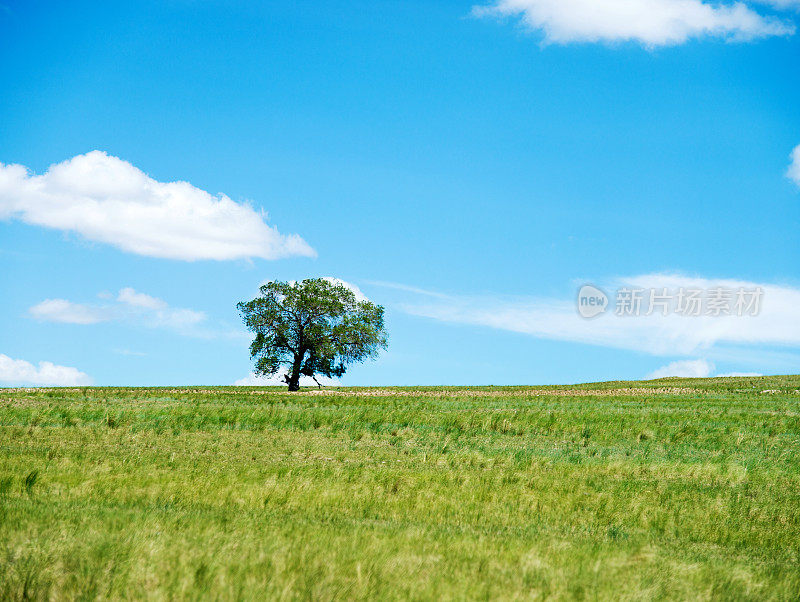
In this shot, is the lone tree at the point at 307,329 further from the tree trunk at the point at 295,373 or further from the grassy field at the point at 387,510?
the grassy field at the point at 387,510

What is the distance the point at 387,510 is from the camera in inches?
415

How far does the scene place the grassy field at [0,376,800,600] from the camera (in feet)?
20.2

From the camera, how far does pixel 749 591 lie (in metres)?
6.75

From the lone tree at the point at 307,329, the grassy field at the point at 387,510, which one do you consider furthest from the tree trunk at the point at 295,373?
the grassy field at the point at 387,510

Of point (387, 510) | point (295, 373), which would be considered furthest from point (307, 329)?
point (387, 510)

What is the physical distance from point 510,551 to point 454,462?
333 inches

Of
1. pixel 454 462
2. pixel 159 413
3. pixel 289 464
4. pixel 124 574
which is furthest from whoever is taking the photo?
pixel 159 413

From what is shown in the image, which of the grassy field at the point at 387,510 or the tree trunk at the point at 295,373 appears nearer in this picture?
the grassy field at the point at 387,510

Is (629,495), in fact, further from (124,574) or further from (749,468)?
(124,574)

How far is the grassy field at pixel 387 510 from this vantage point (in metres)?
6.16

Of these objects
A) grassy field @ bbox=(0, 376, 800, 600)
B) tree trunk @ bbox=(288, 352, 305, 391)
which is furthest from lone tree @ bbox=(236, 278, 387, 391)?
grassy field @ bbox=(0, 376, 800, 600)

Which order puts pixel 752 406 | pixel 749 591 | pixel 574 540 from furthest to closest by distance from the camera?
1. pixel 752 406
2. pixel 574 540
3. pixel 749 591

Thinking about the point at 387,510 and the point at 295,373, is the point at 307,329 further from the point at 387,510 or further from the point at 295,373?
the point at 387,510

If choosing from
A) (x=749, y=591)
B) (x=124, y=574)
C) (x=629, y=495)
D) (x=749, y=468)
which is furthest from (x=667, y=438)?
(x=124, y=574)
